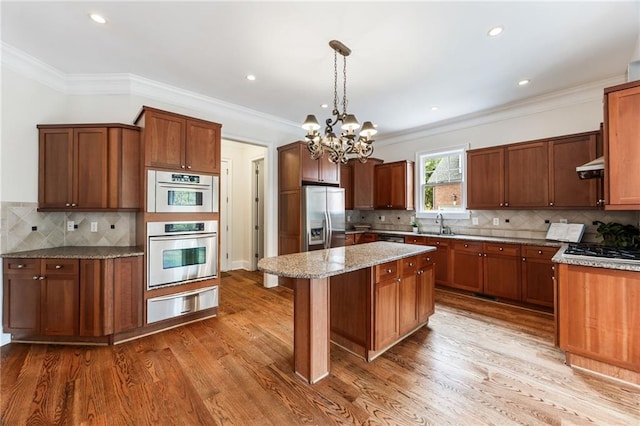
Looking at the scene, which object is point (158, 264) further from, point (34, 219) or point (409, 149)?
point (409, 149)

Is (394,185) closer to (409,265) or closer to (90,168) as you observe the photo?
(409,265)

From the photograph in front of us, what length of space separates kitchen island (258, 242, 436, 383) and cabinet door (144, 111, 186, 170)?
1.81 metres

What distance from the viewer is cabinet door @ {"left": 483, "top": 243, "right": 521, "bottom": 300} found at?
149 inches

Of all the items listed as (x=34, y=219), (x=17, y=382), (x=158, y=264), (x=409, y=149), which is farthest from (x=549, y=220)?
(x=34, y=219)

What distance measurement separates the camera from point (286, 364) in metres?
2.42

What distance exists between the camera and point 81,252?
2865 mm

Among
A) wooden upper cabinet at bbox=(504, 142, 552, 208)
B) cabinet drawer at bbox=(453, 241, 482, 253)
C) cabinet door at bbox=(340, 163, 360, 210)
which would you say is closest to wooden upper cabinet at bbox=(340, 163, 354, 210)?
cabinet door at bbox=(340, 163, 360, 210)

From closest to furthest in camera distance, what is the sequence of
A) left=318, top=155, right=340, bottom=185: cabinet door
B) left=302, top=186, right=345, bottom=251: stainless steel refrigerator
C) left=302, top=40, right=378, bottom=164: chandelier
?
1. left=302, top=40, right=378, bottom=164: chandelier
2. left=302, top=186, right=345, bottom=251: stainless steel refrigerator
3. left=318, top=155, right=340, bottom=185: cabinet door

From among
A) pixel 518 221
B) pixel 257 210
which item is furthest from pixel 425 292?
pixel 257 210

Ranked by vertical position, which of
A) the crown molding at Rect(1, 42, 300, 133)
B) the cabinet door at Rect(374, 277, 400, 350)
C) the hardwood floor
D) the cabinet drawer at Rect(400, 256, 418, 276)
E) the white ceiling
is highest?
the white ceiling

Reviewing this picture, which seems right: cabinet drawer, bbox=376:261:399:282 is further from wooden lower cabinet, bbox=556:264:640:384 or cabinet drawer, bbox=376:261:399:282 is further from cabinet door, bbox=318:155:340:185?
cabinet door, bbox=318:155:340:185

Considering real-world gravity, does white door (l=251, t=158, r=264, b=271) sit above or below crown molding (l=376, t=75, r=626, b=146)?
below

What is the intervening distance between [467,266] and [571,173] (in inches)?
72.7

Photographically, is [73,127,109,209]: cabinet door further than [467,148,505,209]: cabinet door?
No
